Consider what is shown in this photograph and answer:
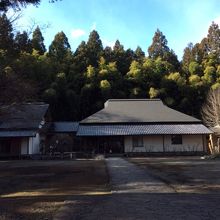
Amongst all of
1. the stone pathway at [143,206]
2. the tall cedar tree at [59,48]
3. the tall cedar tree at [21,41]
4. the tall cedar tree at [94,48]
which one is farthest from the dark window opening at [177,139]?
the stone pathway at [143,206]

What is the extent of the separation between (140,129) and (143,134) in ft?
3.53

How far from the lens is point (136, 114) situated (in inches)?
1347

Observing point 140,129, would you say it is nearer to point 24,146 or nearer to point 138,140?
point 138,140

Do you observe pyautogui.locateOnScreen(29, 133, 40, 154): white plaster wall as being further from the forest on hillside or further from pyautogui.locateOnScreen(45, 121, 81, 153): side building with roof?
the forest on hillside

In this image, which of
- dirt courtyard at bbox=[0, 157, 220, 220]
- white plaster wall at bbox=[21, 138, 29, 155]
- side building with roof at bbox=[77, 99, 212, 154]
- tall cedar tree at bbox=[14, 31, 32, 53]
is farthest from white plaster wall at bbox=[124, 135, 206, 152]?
dirt courtyard at bbox=[0, 157, 220, 220]

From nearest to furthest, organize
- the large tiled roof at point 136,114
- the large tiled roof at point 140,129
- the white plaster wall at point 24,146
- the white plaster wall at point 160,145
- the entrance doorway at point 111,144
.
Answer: the white plaster wall at point 24,146 < the large tiled roof at point 140,129 < the white plaster wall at point 160,145 < the entrance doorway at point 111,144 < the large tiled roof at point 136,114

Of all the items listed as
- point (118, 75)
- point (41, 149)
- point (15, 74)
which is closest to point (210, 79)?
point (118, 75)

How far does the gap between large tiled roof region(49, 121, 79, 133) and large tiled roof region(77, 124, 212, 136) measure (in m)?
2.82

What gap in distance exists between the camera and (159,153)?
30781 millimetres

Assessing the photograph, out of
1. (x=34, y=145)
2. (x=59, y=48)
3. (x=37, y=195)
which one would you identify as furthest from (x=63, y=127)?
(x=37, y=195)

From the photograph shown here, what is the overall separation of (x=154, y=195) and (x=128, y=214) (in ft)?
7.01

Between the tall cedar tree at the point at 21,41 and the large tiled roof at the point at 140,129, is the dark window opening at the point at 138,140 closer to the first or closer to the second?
the large tiled roof at the point at 140,129

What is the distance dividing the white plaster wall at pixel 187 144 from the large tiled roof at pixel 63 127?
28.6 ft

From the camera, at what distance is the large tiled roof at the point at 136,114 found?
32750 mm
